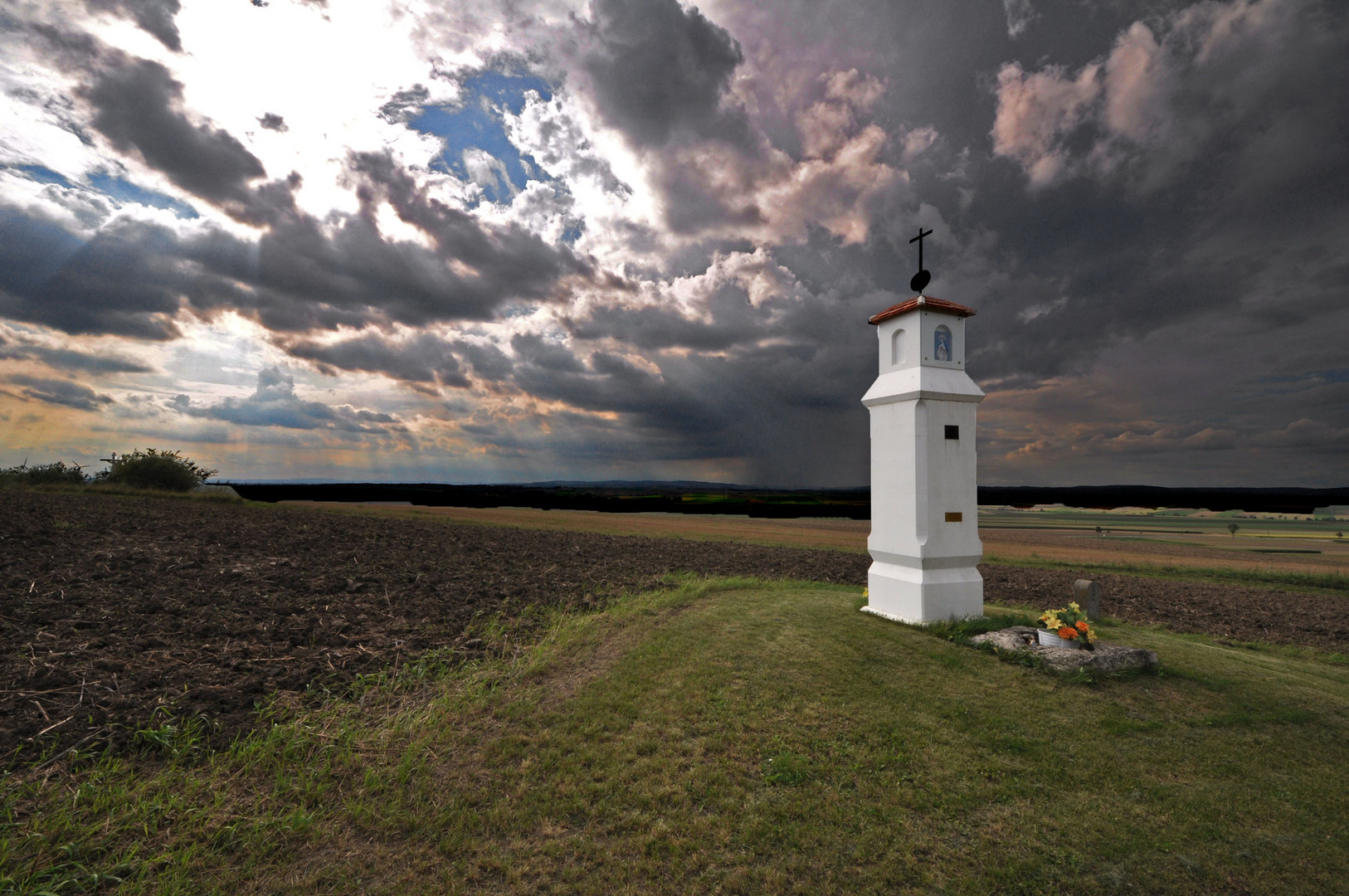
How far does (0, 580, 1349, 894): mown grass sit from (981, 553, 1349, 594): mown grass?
1672cm

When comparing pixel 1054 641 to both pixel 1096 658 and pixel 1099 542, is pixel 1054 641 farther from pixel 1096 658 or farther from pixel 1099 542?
pixel 1099 542

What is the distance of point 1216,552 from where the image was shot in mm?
28422

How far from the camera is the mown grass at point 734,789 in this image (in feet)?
13.4

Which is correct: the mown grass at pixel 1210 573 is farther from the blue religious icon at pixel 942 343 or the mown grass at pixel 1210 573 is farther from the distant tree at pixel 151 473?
the distant tree at pixel 151 473

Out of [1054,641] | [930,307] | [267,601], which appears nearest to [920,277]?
[930,307]

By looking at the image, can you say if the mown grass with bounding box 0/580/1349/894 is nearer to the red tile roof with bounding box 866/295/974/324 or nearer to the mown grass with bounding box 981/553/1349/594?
the red tile roof with bounding box 866/295/974/324

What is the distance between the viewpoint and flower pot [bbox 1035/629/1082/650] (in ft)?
26.9

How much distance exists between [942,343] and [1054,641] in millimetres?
5588

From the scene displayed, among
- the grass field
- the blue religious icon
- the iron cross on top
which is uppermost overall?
the iron cross on top

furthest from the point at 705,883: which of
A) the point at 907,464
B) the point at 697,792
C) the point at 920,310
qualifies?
the point at 920,310

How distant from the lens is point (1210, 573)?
21.1 meters

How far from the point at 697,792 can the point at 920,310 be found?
29.3ft

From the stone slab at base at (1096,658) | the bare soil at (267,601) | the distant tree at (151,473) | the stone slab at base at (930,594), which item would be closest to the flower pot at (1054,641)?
the stone slab at base at (1096,658)

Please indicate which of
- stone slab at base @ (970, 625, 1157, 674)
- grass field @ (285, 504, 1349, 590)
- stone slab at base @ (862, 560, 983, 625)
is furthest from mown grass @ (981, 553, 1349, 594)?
stone slab at base @ (970, 625, 1157, 674)
